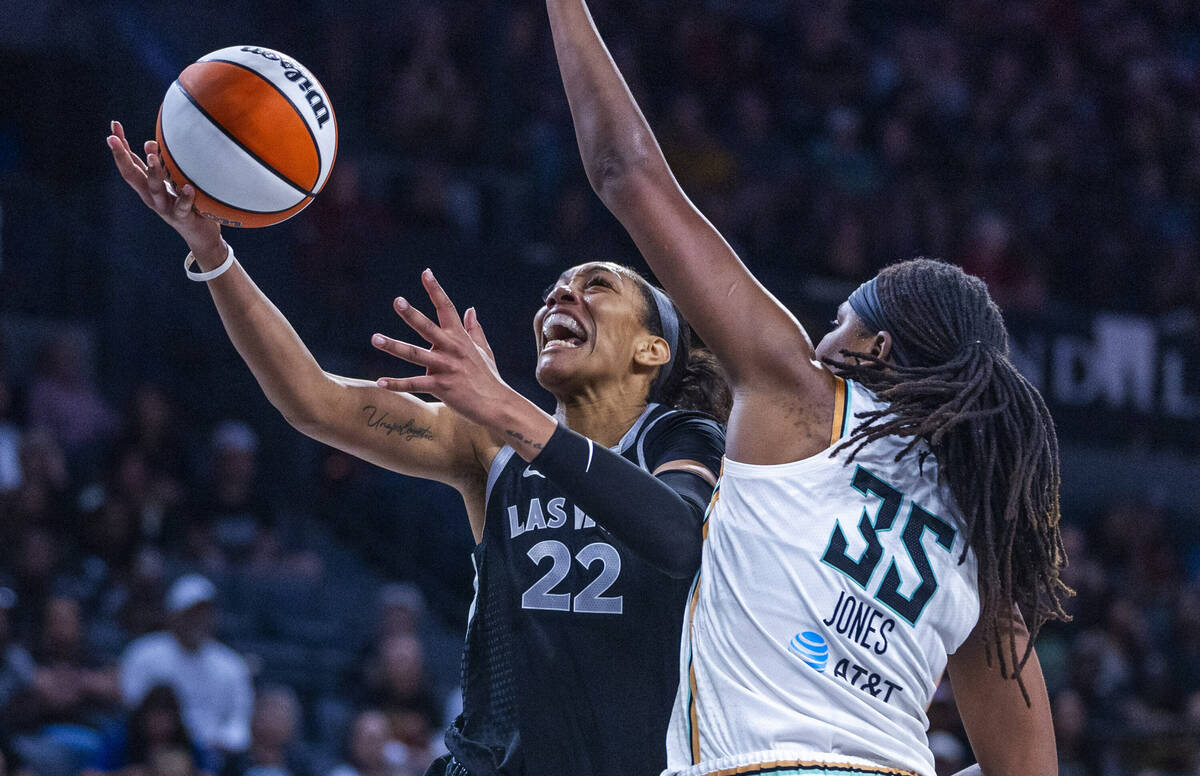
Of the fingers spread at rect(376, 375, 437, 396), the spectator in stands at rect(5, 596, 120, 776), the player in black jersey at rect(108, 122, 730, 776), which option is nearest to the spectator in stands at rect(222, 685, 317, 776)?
the spectator in stands at rect(5, 596, 120, 776)

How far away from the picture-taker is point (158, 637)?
721cm

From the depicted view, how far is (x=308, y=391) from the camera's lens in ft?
11.1

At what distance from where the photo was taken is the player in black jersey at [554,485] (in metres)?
3.11

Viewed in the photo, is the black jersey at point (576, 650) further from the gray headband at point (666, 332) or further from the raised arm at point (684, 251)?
the raised arm at point (684, 251)

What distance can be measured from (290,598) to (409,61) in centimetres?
441

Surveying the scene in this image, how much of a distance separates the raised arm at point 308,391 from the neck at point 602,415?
0.27 meters

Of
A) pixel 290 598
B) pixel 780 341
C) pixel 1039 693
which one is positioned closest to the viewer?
pixel 780 341

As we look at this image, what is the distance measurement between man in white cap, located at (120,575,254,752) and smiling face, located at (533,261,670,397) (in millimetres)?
4345

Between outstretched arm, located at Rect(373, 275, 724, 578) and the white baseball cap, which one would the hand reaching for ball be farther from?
the white baseball cap

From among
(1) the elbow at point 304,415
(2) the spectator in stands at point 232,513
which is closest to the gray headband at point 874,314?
(1) the elbow at point 304,415

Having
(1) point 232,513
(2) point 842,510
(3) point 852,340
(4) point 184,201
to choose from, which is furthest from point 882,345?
(1) point 232,513

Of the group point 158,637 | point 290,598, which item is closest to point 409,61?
point 290,598

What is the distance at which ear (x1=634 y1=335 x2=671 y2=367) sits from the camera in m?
3.47

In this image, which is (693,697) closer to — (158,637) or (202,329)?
(158,637)
